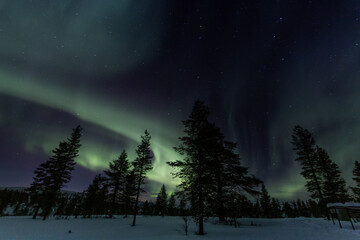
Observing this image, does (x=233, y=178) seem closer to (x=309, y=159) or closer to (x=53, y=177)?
(x=309, y=159)

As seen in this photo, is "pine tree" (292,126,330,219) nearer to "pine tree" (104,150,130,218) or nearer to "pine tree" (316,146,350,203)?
"pine tree" (316,146,350,203)

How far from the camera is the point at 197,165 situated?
13000 mm

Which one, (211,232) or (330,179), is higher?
(330,179)

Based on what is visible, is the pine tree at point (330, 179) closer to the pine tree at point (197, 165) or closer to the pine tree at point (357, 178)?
the pine tree at point (357, 178)

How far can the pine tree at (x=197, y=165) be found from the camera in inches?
466

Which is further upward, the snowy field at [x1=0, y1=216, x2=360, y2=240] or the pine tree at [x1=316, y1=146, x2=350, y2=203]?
the pine tree at [x1=316, y1=146, x2=350, y2=203]

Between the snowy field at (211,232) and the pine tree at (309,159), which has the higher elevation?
the pine tree at (309,159)

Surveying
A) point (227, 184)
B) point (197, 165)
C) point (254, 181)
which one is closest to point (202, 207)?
point (197, 165)

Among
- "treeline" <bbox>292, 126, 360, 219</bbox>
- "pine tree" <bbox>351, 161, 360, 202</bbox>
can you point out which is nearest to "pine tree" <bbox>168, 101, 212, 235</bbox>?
"treeline" <bbox>292, 126, 360, 219</bbox>

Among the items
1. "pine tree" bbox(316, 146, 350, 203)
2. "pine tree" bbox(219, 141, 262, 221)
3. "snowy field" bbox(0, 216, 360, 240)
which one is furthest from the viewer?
"pine tree" bbox(316, 146, 350, 203)

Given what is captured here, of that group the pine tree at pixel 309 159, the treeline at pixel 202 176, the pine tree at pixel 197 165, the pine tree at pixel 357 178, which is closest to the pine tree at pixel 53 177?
the treeline at pixel 202 176

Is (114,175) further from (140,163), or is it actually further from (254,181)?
(254,181)

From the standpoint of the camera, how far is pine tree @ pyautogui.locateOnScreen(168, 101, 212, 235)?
38.8 ft

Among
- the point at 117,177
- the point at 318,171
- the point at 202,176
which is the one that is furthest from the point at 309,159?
the point at 117,177
